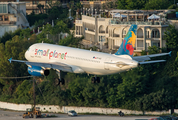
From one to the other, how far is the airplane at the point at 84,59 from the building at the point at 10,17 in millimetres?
86830

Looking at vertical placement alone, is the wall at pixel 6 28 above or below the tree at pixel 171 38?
below

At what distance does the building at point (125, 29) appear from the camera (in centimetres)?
12900

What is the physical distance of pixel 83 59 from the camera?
85.0m

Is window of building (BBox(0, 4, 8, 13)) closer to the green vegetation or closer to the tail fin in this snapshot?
the green vegetation

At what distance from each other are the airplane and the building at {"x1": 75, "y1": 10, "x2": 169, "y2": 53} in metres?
41.5

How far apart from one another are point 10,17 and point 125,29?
215ft

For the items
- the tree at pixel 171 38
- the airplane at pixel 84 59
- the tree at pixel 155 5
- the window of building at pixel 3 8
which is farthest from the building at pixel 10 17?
the airplane at pixel 84 59

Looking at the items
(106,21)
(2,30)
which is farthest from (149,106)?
(2,30)

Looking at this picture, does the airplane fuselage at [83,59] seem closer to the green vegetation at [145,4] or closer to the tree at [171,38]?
the tree at [171,38]

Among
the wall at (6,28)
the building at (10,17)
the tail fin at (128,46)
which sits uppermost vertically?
the tail fin at (128,46)

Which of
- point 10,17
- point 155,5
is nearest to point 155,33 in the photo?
point 155,5

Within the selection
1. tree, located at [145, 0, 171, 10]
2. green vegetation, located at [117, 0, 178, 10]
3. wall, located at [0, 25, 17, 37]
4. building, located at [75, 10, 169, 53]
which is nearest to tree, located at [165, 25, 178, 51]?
building, located at [75, 10, 169, 53]

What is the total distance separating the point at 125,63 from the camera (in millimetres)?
78562

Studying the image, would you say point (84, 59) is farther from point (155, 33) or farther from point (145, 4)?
point (145, 4)
